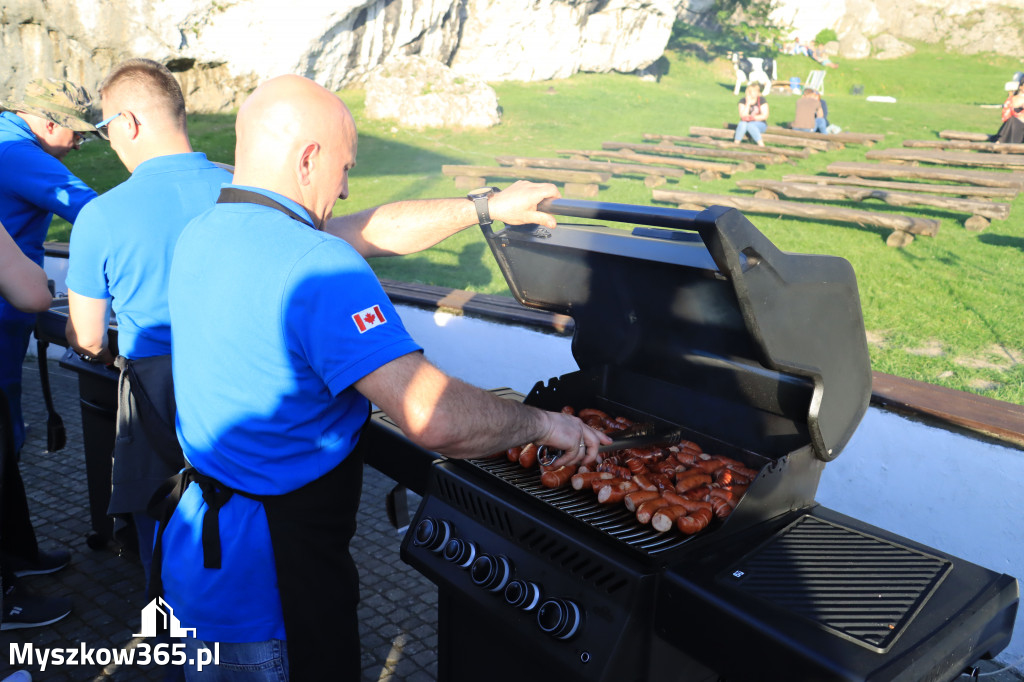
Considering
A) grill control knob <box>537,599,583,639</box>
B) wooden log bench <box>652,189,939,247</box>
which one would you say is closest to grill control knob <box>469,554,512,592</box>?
grill control knob <box>537,599,583,639</box>

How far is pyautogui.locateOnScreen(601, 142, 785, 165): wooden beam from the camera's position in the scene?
9953 millimetres

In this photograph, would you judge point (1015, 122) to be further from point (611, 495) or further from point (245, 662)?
point (245, 662)

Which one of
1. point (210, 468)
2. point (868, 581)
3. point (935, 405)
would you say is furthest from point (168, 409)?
point (935, 405)

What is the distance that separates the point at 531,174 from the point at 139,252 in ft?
21.5

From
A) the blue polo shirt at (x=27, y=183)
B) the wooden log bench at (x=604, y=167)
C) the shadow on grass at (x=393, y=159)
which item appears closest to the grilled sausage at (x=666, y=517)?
the blue polo shirt at (x=27, y=183)

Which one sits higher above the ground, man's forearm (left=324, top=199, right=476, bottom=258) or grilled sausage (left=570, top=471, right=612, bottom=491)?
man's forearm (left=324, top=199, right=476, bottom=258)

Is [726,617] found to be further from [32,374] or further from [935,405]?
[32,374]

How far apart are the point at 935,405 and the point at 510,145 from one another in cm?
852

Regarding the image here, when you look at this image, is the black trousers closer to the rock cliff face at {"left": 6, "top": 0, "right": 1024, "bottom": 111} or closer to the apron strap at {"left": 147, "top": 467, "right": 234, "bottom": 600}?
the apron strap at {"left": 147, "top": 467, "right": 234, "bottom": 600}

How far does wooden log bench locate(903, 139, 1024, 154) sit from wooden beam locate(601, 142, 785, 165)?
2.52 m

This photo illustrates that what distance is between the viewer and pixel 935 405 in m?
2.78

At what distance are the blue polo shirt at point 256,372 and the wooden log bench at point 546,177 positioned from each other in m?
6.75

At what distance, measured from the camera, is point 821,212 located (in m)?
6.38

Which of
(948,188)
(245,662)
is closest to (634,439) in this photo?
(245,662)
